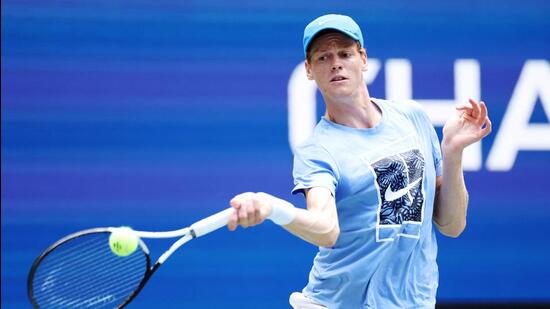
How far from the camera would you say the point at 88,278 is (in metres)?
3.64

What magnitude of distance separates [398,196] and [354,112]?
12.6 inches

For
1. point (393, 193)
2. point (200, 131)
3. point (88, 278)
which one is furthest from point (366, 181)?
point (200, 131)

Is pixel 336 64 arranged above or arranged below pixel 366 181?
above

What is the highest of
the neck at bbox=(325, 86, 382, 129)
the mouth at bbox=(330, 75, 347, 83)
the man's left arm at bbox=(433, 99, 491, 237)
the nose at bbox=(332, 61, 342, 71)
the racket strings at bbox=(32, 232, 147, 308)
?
the nose at bbox=(332, 61, 342, 71)

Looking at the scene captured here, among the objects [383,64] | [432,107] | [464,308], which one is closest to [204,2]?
[383,64]

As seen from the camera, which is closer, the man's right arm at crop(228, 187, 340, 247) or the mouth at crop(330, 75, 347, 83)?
the man's right arm at crop(228, 187, 340, 247)

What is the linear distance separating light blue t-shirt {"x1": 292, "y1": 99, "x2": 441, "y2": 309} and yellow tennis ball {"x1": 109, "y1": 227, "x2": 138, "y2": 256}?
0.56m

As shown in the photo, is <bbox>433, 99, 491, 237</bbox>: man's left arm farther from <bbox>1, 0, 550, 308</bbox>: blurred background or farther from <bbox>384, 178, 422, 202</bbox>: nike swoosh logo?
<bbox>1, 0, 550, 308</bbox>: blurred background

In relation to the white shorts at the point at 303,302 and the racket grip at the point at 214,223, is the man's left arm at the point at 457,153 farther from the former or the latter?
the racket grip at the point at 214,223

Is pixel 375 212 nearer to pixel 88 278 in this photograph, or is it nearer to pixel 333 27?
pixel 333 27

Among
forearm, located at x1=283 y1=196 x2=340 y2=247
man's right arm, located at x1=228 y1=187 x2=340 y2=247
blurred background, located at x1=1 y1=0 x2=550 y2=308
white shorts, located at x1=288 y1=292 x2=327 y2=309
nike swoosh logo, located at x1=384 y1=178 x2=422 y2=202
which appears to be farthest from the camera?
blurred background, located at x1=1 y1=0 x2=550 y2=308

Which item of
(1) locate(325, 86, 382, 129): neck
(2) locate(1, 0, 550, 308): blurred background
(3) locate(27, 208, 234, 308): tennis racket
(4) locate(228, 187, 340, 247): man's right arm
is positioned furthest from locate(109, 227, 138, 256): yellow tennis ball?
(2) locate(1, 0, 550, 308): blurred background

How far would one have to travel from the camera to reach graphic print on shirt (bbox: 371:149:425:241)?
3.14 meters

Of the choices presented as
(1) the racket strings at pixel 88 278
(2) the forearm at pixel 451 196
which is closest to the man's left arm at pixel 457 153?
(2) the forearm at pixel 451 196
